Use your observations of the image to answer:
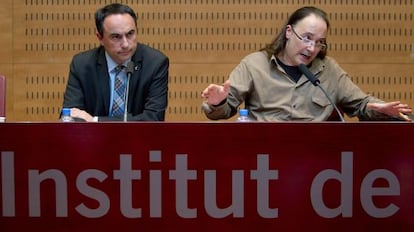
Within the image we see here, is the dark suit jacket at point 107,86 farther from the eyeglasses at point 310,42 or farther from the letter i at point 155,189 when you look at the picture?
the letter i at point 155,189

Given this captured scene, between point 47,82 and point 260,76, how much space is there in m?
1.91

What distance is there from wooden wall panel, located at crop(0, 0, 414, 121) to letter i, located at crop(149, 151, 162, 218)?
2620 mm

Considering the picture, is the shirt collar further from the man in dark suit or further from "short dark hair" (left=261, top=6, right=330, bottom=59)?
"short dark hair" (left=261, top=6, right=330, bottom=59)

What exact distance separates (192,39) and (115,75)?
1350 millimetres

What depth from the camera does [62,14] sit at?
4652mm

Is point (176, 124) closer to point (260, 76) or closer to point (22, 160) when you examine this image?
point (22, 160)

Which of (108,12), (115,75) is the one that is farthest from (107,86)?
(108,12)

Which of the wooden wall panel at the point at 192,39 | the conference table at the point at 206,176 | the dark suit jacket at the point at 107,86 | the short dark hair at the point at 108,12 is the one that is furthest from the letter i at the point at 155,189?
the wooden wall panel at the point at 192,39

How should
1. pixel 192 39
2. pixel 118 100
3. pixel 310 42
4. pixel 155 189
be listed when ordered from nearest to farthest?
pixel 155 189 < pixel 310 42 < pixel 118 100 < pixel 192 39

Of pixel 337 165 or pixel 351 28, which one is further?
pixel 351 28

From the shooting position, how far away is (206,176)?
2.15 metres

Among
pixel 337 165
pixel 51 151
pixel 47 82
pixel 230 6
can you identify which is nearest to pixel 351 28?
pixel 230 6

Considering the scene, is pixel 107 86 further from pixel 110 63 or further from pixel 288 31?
pixel 288 31

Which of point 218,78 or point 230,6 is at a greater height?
point 230,6
